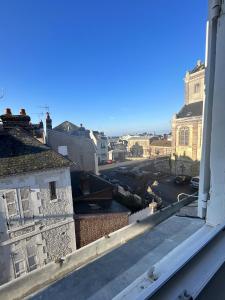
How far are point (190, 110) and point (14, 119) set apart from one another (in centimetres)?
2210

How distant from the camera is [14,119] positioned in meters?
10.2

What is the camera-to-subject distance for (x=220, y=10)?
3.88ft

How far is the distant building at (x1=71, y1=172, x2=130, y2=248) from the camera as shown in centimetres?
861

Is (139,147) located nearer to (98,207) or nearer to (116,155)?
(116,155)

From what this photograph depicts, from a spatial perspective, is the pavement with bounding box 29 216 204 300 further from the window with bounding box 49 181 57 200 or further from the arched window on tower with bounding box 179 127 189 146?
the arched window on tower with bounding box 179 127 189 146

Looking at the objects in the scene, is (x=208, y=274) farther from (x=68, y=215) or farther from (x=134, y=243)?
(x=68, y=215)

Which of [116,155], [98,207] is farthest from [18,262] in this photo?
[116,155]

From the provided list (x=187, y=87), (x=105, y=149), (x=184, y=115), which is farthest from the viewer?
(x=105, y=149)

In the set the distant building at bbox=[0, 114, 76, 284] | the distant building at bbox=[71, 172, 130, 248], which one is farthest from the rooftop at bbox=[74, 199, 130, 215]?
the distant building at bbox=[0, 114, 76, 284]

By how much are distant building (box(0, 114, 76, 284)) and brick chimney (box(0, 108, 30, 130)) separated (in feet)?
6.26

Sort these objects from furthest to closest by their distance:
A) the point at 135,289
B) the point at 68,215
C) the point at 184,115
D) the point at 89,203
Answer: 1. the point at 184,115
2. the point at 89,203
3. the point at 68,215
4. the point at 135,289

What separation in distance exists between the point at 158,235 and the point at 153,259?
0.47 metres

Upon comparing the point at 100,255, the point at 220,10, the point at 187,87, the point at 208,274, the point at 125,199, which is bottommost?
the point at 125,199

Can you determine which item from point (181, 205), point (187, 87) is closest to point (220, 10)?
point (181, 205)
